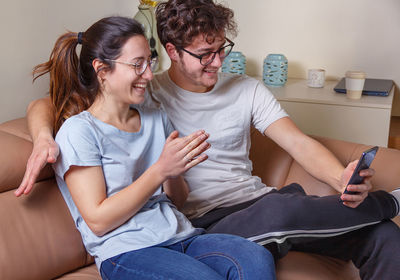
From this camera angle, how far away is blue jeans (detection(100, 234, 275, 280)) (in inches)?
42.9

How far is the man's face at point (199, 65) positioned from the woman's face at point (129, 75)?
0.20 metres

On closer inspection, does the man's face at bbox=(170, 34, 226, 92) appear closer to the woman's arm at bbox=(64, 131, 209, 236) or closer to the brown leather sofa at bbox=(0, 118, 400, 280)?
the woman's arm at bbox=(64, 131, 209, 236)

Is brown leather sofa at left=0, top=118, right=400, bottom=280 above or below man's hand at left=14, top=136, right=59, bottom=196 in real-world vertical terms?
below

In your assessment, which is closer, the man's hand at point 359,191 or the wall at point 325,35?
the man's hand at point 359,191

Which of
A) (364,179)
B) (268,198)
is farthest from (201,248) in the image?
(364,179)

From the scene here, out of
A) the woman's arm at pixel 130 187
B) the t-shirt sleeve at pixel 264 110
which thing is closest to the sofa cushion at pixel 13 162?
the woman's arm at pixel 130 187

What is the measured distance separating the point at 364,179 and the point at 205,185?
1.58ft

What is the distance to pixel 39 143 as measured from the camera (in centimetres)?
122

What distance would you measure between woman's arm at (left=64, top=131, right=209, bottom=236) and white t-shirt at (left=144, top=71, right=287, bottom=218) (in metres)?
0.36

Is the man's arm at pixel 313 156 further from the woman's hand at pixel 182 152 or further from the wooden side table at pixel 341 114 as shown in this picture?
the wooden side table at pixel 341 114

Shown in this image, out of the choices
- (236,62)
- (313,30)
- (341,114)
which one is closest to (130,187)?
(341,114)

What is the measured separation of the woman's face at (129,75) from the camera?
124 centimetres

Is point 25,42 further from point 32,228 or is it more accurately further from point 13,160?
point 32,228

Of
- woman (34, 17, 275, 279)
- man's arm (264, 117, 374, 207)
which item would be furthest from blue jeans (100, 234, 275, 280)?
man's arm (264, 117, 374, 207)
